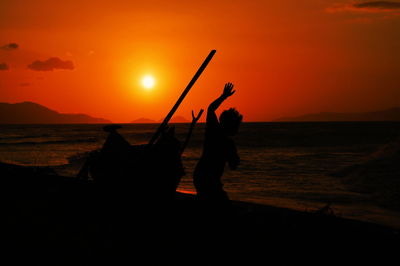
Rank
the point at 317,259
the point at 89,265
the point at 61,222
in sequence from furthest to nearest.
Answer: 1. the point at 61,222
2. the point at 317,259
3. the point at 89,265

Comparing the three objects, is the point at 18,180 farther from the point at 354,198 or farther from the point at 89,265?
the point at 354,198

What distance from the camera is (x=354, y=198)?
12883 mm

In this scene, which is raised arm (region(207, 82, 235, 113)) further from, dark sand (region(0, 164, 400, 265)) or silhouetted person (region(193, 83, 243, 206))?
dark sand (region(0, 164, 400, 265))

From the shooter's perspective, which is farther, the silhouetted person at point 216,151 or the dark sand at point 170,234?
the dark sand at point 170,234

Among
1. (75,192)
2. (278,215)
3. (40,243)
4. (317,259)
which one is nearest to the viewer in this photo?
(317,259)

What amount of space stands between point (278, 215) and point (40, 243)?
4.00 metres

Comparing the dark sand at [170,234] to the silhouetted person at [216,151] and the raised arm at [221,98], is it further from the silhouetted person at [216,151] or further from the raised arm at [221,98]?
the raised arm at [221,98]

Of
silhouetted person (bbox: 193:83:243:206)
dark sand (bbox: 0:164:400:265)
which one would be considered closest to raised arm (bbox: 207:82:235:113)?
silhouetted person (bbox: 193:83:243:206)

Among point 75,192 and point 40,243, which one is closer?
point 40,243

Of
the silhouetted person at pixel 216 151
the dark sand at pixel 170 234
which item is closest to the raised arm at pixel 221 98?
the silhouetted person at pixel 216 151

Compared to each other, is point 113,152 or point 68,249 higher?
point 113,152

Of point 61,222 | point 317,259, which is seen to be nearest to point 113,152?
point 61,222

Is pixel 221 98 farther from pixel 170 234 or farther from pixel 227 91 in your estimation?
pixel 170 234

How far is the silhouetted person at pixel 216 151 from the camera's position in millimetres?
4496
